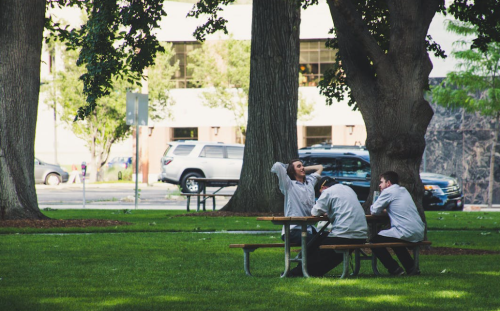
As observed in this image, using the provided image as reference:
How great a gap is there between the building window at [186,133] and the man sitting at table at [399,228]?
4270 centimetres

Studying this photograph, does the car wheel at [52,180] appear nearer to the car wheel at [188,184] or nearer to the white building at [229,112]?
the white building at [229,112]

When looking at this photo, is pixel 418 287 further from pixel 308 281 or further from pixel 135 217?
pixel 135 217

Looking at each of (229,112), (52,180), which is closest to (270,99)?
(52,180)

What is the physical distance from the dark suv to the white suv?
30.4 feet

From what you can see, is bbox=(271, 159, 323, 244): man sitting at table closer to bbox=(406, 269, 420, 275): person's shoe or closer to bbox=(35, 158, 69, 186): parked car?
bbox=(406, 269, 420, 275): person's shoe

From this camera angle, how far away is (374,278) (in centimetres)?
845

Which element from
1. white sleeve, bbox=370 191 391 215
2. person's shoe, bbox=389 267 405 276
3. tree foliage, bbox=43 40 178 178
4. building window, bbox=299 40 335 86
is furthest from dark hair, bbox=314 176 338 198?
building window, bbox=299 40 335 86

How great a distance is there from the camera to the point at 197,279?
8227 millimetres

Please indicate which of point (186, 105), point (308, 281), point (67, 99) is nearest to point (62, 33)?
point (308, 281)

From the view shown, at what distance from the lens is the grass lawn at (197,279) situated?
6660mm

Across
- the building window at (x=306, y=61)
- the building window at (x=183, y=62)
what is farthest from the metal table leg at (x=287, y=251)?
the building window at (x=183, y=62)

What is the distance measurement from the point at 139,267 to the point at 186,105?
138 feet

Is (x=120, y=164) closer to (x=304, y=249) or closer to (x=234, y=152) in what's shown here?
(x=234, y=152)

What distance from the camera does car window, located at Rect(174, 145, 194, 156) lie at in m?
32.0
